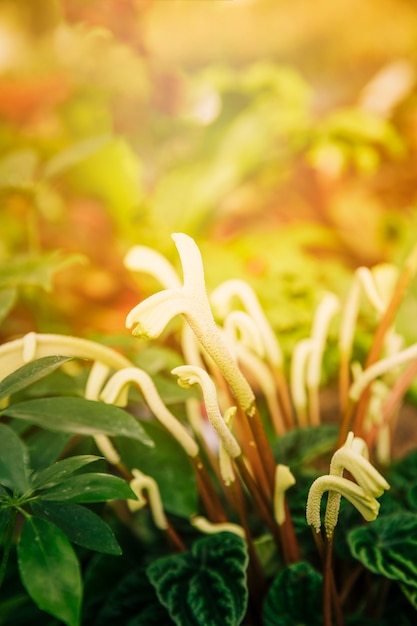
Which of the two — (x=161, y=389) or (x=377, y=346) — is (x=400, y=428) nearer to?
(x=377, y=346)

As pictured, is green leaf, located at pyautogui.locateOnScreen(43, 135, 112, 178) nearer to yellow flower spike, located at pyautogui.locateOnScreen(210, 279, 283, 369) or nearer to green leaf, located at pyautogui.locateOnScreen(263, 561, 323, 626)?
yellow flower spike, located at pyautogui.locateOnScreen(210, 279, 283, 369)

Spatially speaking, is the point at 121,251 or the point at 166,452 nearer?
the point at 166,452

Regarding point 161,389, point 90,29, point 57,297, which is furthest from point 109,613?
point 90,29

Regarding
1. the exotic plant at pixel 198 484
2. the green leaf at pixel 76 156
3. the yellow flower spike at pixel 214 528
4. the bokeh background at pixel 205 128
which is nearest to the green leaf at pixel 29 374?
the exotic plant at pixel 198 484

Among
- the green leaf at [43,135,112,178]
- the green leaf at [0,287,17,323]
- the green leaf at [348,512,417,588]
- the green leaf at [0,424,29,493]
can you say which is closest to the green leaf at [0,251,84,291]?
the green leaf at [0,287,17,323]

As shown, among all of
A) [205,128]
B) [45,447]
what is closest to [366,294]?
[45,447]

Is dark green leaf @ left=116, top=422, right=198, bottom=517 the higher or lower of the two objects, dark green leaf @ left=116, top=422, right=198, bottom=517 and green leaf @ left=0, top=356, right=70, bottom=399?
the lower

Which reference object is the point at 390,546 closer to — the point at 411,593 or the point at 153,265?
the point at 411,593
